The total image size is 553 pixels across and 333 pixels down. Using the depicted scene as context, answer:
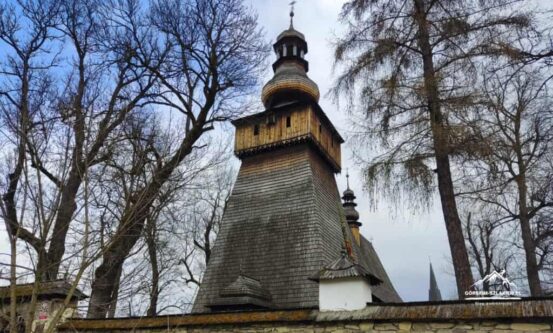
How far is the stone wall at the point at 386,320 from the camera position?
495 cm

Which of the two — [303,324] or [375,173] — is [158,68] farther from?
[303,324]

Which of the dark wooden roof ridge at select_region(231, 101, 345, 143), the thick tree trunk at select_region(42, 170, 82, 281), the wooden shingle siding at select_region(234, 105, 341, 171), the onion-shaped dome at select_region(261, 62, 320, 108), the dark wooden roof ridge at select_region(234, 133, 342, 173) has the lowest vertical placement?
the thick tree trunk at select_region(42, 170, 82, 281)

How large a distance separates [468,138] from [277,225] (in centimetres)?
869

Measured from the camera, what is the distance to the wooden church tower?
12.7m

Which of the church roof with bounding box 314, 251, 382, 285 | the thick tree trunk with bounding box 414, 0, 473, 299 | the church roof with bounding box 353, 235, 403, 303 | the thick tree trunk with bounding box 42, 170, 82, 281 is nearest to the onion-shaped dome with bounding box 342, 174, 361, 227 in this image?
the church roof with bounding box 353, 235, 403, 303

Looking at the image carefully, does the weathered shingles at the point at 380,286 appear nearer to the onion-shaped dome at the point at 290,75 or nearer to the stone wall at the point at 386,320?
the onion-shaped dome at the point at 290,75

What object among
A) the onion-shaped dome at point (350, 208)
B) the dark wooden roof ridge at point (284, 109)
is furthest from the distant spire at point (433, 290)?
the dark wooden roof ridge at point (284, 109)

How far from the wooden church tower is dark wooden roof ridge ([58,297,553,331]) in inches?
184

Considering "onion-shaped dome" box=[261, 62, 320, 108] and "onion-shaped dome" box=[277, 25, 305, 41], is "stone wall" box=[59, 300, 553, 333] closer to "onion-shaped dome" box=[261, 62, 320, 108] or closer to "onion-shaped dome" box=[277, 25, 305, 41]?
"onion-shaped dome" box=[261, 62, 320, 108]

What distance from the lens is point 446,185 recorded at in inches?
309

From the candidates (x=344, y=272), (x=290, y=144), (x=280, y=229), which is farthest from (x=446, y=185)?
(x=290, y=144)

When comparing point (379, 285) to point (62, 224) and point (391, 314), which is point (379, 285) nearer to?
point (391, 314)

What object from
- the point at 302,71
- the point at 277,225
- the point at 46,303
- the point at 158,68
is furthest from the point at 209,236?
the point at 46,303

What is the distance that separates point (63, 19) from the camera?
37.1ft
